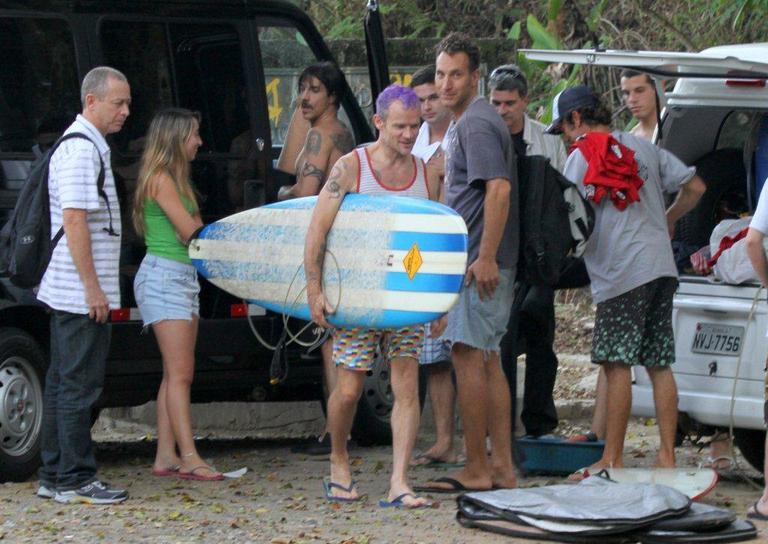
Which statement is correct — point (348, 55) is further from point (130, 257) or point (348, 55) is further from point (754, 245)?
point (754, 245)

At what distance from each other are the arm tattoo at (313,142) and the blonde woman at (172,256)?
30.0 inches

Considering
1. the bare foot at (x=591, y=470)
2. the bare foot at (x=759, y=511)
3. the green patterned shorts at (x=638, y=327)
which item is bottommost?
the bare foot at (x=759, y=511)

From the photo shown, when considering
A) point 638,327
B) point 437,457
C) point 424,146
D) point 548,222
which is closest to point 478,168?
point 548,222

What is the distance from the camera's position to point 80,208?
7.07 metres

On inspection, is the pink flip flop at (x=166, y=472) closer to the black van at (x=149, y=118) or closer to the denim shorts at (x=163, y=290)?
the black van at (x=149, y=118)

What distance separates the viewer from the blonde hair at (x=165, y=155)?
25.4ft

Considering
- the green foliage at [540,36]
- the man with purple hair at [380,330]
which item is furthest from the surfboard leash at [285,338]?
the green foliage at [540,36]

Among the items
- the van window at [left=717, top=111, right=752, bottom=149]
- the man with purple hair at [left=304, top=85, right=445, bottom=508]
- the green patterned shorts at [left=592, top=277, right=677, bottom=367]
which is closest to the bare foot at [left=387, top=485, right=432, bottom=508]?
the man with purple hair at [left=304, top=85, right=445, bottom=508]

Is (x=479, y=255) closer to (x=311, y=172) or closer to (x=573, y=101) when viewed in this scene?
(x=573, y=101)

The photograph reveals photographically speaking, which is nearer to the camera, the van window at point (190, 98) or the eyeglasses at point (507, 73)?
the van window at point (190, 98)

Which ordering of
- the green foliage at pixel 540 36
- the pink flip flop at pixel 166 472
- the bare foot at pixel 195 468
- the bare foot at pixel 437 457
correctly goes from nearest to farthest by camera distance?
1. the bare foot at pixel 195 468
2. the pink flip flop at pixel 166 472
3. the bare foot at pixel 437 457
4. the green foliage at pixel 540 36

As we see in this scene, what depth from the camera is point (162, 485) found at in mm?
7840

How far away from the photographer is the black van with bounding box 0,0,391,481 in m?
7.66

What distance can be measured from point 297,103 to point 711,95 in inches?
91.5
